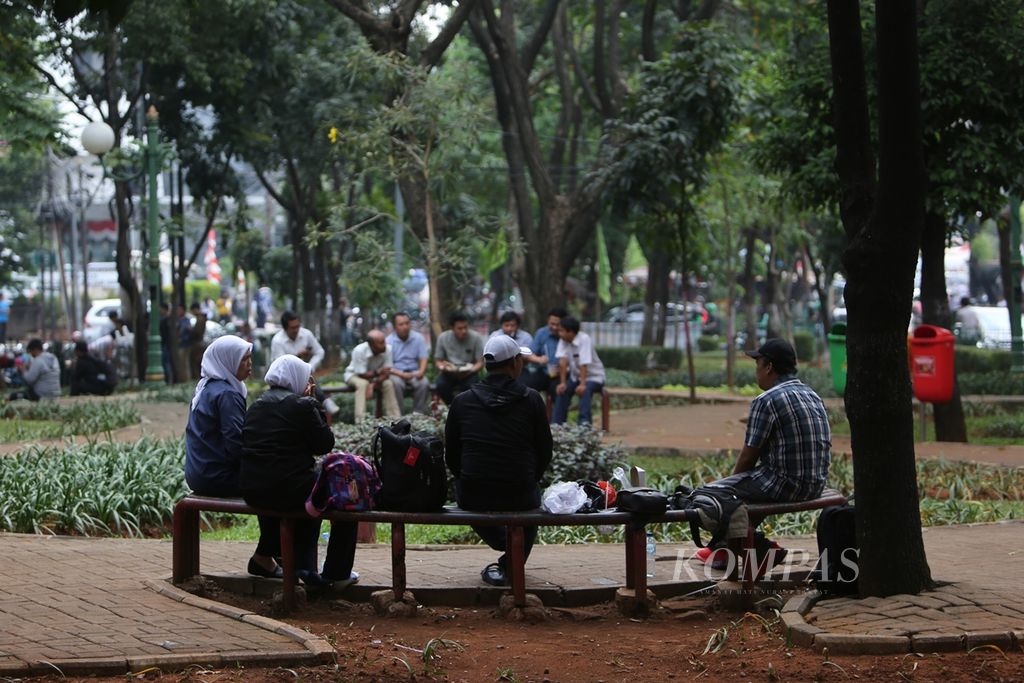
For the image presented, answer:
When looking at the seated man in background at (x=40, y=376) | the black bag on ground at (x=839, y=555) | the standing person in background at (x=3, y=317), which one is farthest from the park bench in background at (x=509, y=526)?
the standing person in background at (x=3, y=317)

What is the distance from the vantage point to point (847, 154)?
7.12 m

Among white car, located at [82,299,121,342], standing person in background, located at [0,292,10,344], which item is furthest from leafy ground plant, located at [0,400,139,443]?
standing person in background, located at [0,292,10,344]

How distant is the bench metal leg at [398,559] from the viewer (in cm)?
748

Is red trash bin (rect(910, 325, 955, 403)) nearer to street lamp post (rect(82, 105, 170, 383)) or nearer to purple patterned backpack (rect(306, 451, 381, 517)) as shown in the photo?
purple patterned backpack (rect(306, 451, 381, 517))

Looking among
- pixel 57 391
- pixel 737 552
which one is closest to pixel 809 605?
pixel 737 552

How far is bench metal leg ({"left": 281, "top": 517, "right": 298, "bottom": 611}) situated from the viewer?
297 inches

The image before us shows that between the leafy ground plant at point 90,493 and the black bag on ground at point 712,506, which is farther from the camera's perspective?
the leafy ground plant at point 90,493

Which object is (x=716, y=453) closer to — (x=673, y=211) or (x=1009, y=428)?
(x=1009, y=428)

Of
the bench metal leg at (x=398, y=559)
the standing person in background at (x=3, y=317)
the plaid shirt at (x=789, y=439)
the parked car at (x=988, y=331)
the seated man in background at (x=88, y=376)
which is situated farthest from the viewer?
the standing person in background at (x=3, y=317)

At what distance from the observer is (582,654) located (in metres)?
6.67

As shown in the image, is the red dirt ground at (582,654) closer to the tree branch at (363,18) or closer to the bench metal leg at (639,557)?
the bench metal leg at (639,557)

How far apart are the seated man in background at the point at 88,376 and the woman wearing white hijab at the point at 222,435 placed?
1537 cm

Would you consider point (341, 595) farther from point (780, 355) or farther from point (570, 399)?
point (570, 399)

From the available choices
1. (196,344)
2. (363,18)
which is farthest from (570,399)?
(196,344)
